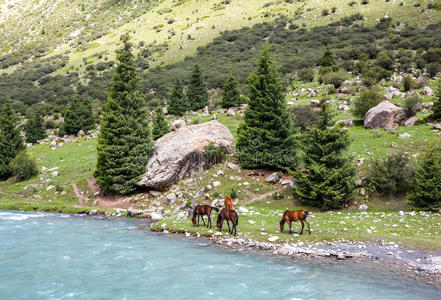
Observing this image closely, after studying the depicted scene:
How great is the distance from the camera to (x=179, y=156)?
31891 mm

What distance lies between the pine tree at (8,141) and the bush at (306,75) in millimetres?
62449

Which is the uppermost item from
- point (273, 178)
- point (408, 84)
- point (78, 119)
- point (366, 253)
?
point (408, 84)

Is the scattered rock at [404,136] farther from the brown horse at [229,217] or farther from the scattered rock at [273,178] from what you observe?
the brown horse at [229,217]

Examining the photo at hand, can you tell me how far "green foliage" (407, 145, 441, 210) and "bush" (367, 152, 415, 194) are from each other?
5.20 ft

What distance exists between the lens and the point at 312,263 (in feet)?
45.2

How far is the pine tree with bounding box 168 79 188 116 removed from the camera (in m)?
63.8

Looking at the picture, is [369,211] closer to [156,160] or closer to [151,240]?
[151,240]

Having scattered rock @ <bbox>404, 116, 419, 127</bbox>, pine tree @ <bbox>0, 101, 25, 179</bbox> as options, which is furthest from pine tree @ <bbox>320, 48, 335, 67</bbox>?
pine tree @ <bbox>0, 101, 25, 179</bbox>

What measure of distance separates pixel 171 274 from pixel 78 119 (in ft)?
208

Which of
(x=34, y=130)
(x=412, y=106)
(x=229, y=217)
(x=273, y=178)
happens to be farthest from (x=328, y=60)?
(x=34, y=130)

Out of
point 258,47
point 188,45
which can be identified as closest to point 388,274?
point 258,47

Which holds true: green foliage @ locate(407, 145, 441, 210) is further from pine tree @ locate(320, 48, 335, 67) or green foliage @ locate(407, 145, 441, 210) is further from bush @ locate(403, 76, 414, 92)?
pine tree @ locate(320, 48, 335, 67)

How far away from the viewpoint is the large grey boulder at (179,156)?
3139cm

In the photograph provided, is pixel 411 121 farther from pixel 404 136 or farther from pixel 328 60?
pixel 328 60
